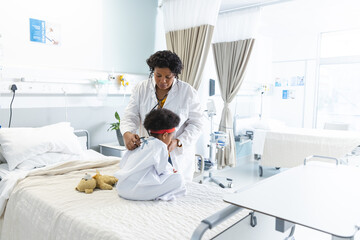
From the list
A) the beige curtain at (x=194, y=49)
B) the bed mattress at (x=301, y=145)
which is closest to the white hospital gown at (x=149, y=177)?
the beige curtain at (x=194, y=49)

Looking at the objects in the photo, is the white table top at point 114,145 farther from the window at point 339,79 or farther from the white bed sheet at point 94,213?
the window at point 339,79

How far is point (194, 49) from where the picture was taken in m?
3.38

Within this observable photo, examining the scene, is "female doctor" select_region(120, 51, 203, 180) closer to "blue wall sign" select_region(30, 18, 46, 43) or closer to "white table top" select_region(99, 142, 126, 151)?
"white table top" select_region(99, 142, 126, 151)

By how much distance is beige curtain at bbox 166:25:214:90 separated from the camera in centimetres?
330

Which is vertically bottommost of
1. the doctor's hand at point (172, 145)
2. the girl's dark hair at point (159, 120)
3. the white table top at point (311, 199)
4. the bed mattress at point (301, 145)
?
the bed mattress at point (301, 145)

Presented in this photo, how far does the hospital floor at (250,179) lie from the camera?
1381 mm

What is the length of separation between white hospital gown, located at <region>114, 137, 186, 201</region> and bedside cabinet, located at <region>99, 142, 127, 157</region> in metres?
1.30

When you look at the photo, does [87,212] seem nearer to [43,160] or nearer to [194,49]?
[43,160]

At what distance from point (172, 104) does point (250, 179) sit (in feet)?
8.39

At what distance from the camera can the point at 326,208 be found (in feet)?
3.48

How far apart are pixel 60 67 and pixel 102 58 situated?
0.49 metres

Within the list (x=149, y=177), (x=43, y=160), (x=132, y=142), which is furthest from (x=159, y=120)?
(x=43, y=160)

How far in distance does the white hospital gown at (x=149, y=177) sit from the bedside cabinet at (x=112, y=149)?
130 cm

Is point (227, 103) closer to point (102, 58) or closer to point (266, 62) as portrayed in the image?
point (102, 58)
